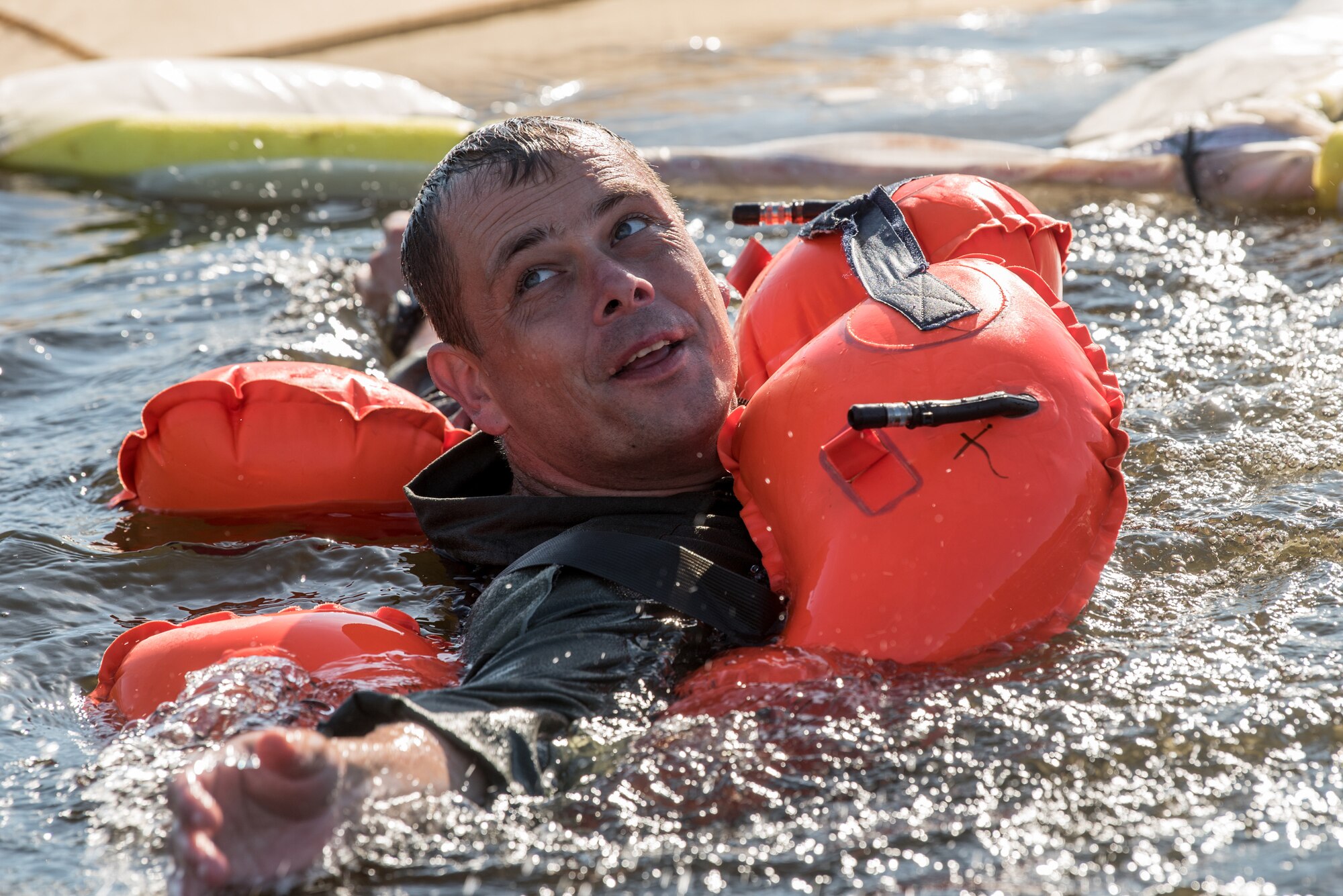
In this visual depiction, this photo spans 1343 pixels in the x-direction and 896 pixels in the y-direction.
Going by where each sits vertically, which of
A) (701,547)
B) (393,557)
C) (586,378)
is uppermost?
(586,378)

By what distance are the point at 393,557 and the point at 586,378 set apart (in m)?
0.93

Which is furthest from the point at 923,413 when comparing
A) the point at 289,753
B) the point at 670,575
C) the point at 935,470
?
the point at 289,753

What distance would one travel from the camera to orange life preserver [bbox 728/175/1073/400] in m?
3.00

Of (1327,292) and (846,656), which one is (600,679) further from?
(1327,292)

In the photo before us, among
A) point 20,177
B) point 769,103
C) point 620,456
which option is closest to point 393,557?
point 620,456

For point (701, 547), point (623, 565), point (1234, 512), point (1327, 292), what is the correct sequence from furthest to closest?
point (1327, 292) < point (1234, 512) < point (701, 547) < point (623, 565)

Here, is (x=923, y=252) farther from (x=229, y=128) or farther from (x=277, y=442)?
(x=229, y=128)

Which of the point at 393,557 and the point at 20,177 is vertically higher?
the point at 20,177

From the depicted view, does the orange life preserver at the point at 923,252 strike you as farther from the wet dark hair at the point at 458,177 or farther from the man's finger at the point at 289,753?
the man's finger at the point at 289,753

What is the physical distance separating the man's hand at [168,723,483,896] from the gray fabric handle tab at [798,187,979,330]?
1.31 m

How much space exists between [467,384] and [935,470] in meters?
1.03

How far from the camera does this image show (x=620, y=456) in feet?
8.62

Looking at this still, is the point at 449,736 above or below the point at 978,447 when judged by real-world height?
below

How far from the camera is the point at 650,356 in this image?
260 cm
